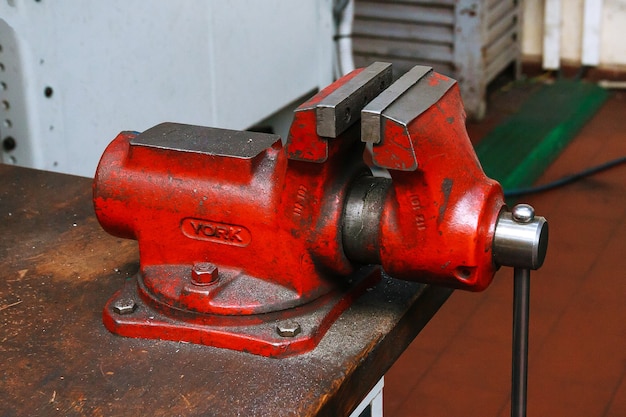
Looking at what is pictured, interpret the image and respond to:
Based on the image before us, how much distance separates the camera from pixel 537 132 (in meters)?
3.77

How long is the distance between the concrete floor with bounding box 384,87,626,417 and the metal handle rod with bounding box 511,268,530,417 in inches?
44.6

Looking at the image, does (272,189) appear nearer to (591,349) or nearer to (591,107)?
(591,349)

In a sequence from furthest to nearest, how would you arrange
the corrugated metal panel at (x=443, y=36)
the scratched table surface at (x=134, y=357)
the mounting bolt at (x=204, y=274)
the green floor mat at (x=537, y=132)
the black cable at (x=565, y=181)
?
1. the corrugated metal panel at (x=443, y=36)
2. the green floor mat at (x=537, y=132)
3. the black cable at (x=565, y=181)
4. the mounting bolt at (x=204, y=274)
5. the scratched table surface at (x=134, y=357)

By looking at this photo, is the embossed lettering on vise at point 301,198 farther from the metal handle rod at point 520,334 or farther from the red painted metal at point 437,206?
the metal handle rod at point 520,334

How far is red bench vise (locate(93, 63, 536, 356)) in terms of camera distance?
98 cm

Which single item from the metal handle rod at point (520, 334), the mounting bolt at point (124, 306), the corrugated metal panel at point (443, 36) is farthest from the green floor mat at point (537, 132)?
the mounting bolt at point (124, 306)

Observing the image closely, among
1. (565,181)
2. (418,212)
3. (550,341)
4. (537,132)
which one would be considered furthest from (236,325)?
(537,132)

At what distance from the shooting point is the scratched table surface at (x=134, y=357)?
92cm

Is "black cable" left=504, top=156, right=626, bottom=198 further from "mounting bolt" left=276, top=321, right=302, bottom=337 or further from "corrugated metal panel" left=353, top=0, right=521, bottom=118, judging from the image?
"mounting bolt" left=276, top=321, right=302, bottom=337

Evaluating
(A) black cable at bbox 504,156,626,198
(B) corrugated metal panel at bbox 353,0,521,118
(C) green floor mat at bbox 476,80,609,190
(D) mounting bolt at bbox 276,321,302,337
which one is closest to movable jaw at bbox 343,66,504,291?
(D) mounting bolt at bbox 276,321,302,337

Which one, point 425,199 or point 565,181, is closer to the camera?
point 425,199

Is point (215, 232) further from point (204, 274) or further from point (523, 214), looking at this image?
point (523, 214)

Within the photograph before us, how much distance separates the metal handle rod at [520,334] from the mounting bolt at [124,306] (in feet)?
1.47

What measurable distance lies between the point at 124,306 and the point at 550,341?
162 centimetres
